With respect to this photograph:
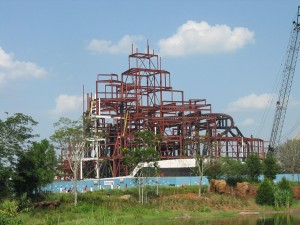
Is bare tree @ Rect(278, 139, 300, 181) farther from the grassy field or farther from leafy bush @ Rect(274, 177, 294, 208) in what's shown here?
the grassy field

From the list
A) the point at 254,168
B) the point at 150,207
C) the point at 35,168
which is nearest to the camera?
the point at 35,168

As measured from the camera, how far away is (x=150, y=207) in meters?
45.4

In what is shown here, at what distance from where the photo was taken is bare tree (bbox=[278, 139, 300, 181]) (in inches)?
3200

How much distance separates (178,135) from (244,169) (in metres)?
22.0

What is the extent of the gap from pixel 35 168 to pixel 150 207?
406 inches

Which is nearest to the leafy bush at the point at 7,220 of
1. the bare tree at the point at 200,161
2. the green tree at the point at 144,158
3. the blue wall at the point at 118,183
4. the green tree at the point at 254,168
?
the green tree at the point at 144,158

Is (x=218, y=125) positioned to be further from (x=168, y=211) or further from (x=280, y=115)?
(x=168, y=211)

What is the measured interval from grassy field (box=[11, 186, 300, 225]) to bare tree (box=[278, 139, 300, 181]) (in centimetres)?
2911

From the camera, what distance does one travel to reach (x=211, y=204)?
49.4 meters

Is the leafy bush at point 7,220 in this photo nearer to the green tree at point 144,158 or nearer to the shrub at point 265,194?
the green tree at point 144,158

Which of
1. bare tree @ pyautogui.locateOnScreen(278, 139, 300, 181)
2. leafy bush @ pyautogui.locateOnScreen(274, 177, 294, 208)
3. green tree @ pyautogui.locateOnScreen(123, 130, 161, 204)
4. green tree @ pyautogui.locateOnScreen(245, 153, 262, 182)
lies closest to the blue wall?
green tree @ pyautogui.locateOnScreen(245, 153, 262, 182)

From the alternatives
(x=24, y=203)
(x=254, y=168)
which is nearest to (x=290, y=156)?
(x=254, y=168)

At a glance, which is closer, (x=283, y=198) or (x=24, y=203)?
(x=24, y=203)

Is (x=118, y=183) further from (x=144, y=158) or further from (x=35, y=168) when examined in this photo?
(x=35, y=168)
